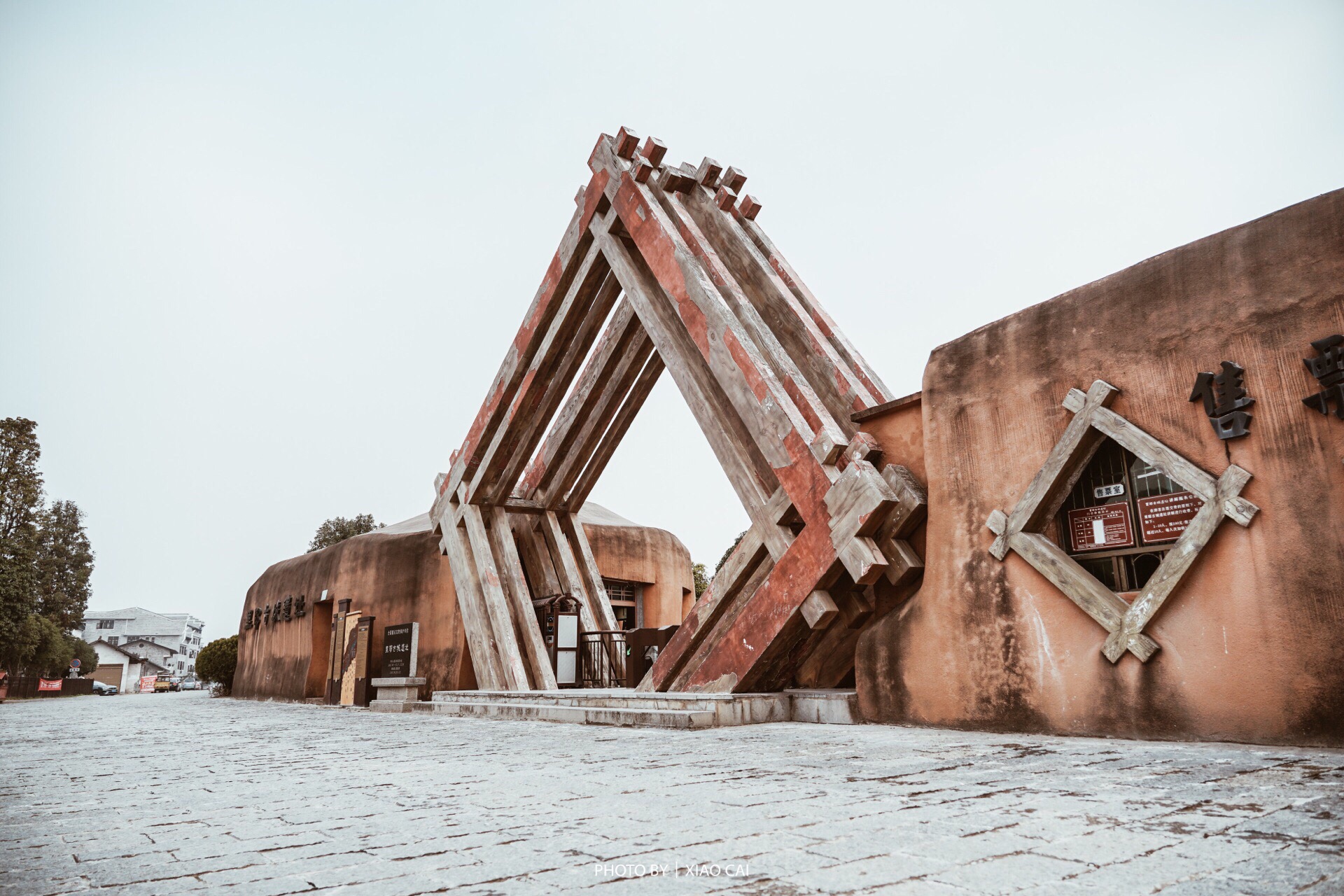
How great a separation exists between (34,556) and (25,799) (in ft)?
119

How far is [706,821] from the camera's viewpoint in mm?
2996

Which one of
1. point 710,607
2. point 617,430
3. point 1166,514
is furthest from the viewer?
point 617,430

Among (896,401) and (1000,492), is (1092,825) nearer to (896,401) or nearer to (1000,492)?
(1000,492)

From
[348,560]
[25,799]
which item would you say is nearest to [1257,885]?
[25,799]

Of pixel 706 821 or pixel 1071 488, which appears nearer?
pixel 706 821

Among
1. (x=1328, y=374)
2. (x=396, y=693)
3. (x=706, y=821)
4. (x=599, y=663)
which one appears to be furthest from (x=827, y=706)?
(x=396, y=693)

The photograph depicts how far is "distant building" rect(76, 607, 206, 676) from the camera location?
7694 centimetres

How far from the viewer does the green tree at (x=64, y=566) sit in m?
41.1

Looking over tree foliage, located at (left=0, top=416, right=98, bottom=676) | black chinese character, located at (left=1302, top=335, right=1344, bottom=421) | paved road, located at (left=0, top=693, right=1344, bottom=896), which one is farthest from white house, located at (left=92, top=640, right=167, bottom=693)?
black chinese character, located at (left=1302, top=335, right=1344, bottom=421)

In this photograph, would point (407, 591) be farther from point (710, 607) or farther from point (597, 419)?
point (710, 607)

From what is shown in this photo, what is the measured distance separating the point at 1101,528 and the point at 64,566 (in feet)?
179

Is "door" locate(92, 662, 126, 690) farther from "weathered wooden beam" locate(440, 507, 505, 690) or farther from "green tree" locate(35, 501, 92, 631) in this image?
"weathered wooden beam" locate(440, 507, 505, 690)

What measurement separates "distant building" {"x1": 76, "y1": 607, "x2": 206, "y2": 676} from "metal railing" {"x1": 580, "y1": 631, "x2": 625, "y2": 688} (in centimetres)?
7718

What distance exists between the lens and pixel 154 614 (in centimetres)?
8650
